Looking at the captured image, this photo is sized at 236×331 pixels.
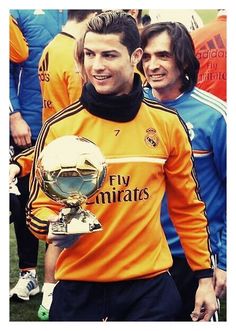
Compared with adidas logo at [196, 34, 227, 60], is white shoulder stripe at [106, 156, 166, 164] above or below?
below

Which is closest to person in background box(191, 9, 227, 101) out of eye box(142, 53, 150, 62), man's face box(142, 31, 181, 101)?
man's face box(142, 31, 181, 101)

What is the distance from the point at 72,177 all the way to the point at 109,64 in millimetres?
493

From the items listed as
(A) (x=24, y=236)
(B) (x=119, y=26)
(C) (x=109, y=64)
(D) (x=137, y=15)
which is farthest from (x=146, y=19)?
(A) (x=24, y=236)

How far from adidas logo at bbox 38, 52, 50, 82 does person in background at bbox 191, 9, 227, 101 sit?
62 cm

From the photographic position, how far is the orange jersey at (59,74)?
2.40 meters

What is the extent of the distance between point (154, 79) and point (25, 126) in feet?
1.89

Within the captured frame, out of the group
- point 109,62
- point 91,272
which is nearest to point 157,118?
point 109,62

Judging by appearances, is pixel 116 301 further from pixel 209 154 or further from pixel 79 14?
pixel 79 14

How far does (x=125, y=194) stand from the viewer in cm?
230

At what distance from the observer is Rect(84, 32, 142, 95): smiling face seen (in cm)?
228

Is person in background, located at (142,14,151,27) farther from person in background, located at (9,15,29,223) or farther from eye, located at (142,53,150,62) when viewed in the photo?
person in background, located at (9,15,29,223)

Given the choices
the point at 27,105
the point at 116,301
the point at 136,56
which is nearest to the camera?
the point at 116,301
